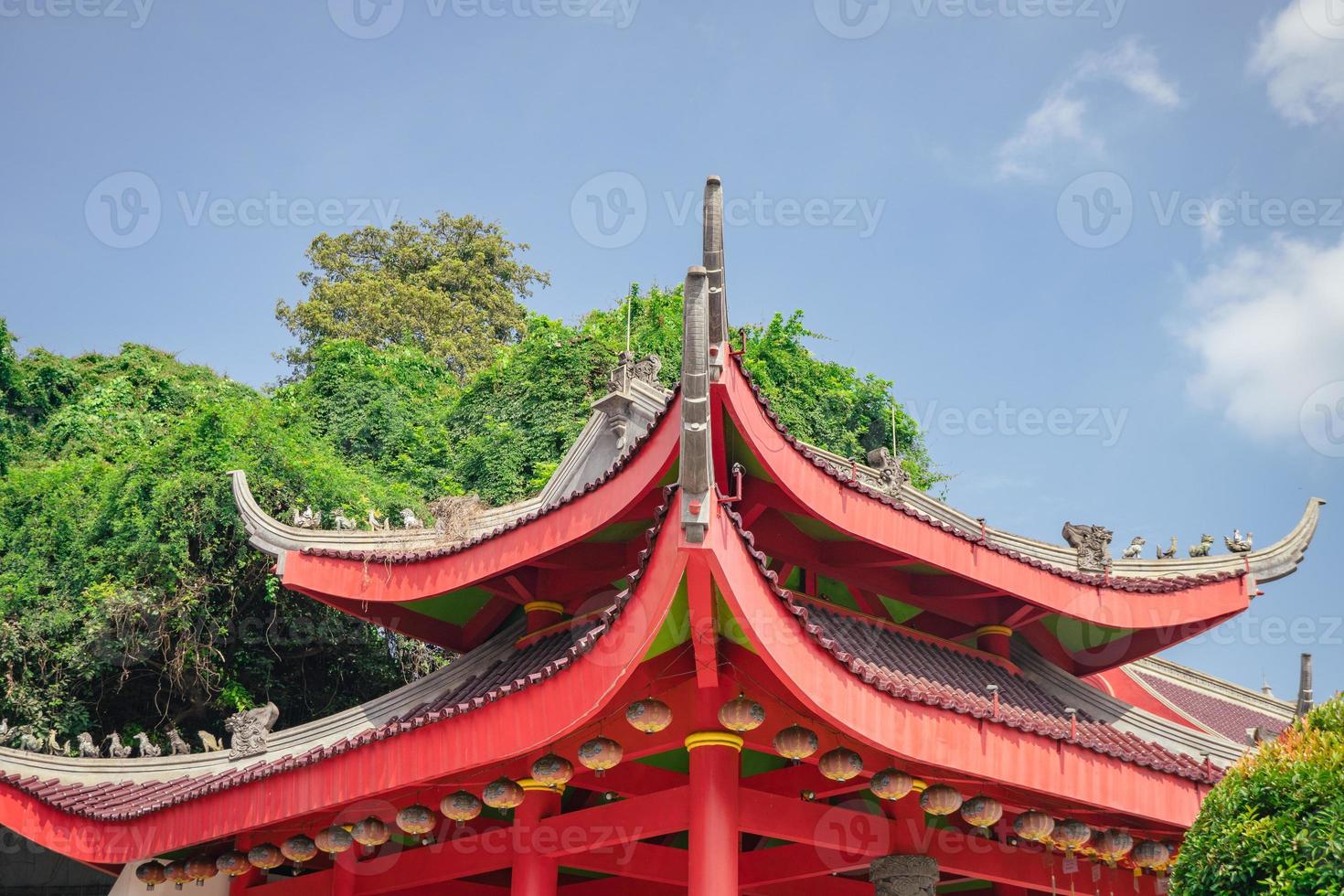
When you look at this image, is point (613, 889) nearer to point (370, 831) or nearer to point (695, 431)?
point (370, 831)

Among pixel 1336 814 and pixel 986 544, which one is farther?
pixel 986 544

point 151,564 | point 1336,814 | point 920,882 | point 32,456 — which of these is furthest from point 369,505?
point 1336,814

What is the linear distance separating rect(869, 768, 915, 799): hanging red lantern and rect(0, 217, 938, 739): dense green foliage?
1310 centimetres

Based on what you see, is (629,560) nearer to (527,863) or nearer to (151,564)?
(527,863)

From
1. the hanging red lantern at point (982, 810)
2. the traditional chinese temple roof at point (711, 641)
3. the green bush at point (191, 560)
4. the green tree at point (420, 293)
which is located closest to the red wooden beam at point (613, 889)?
the traditional chinese temple roof at point (711, 641)

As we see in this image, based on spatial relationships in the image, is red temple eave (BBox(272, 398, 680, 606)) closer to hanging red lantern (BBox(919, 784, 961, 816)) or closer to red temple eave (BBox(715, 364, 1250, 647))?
red temple eave (BBox(715, 364, 1250, 647))

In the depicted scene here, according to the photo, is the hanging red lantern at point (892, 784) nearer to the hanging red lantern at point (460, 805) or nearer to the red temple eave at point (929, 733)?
the red temple eave at point (929, 733)

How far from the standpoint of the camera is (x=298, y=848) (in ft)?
34.8

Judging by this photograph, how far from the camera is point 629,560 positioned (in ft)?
36.1

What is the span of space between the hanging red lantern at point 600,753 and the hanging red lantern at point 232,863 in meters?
3.99

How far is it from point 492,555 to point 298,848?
2.86m

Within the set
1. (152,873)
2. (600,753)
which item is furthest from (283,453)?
(600,753)

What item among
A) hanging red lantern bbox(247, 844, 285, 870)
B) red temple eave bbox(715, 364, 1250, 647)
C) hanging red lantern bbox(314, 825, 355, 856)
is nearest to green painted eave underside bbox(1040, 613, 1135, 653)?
red temple eave bbox(715, 364, 1250, 647)

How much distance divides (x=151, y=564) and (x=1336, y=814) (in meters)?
16.9
